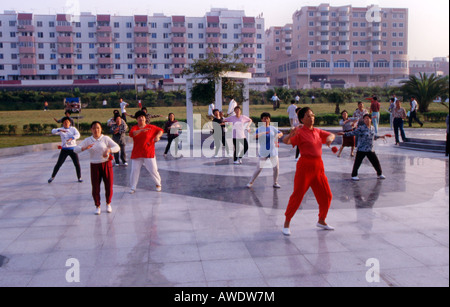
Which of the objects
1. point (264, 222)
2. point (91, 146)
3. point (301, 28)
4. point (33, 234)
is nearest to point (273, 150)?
point (264, 222)

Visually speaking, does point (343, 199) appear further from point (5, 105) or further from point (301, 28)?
point (301, 28)

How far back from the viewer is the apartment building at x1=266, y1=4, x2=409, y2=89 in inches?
3696

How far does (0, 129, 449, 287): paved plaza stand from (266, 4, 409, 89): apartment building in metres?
85.2

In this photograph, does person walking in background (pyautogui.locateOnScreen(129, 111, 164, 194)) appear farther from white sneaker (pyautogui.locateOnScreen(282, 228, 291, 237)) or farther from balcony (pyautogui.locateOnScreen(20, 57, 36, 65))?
balcony (pyautogui.locateOnScreen(20, 57, 36, 65))

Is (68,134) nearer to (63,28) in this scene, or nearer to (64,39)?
(64,39)

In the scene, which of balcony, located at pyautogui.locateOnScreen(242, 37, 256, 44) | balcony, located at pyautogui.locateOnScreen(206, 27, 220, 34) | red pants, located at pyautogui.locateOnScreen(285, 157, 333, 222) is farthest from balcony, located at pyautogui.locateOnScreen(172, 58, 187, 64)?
red pants, located at pyautogui.locateOnScreen(285, 157, 333, 222)

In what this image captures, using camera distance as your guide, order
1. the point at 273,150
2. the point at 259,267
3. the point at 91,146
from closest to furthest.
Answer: the point at 259,267, the point at 91,146, the point at 273,150

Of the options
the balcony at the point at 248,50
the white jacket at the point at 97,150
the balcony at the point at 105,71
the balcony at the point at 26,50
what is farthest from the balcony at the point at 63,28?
the white jacket at the point at 97,150

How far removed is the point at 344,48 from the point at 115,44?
180 feet

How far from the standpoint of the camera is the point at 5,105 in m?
48.0

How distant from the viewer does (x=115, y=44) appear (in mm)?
82812

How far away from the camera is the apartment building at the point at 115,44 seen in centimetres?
7906

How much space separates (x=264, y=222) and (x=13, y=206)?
503cm

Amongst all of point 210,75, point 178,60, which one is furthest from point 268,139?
point 178,60
